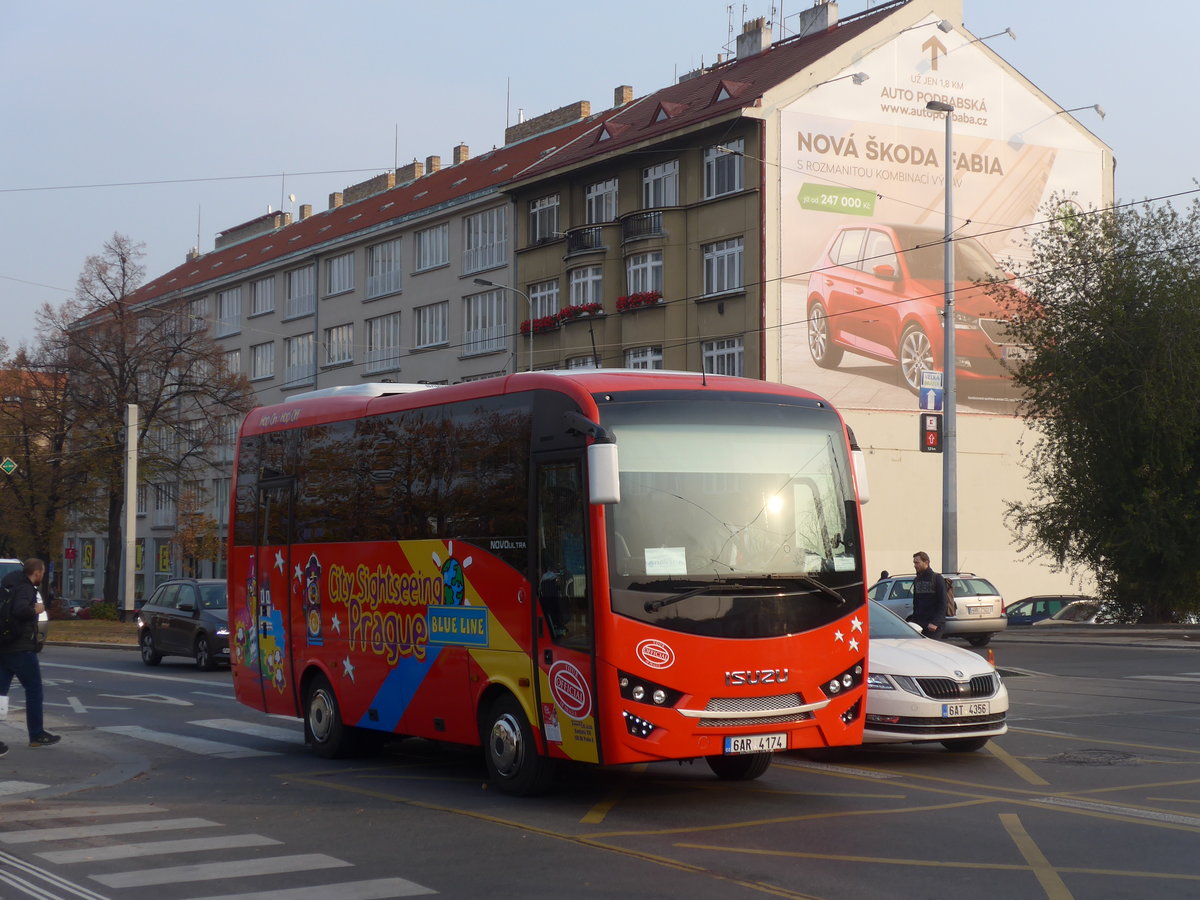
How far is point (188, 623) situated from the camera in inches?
1091

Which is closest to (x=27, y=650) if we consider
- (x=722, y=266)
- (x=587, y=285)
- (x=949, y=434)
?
(x=949, y=434)

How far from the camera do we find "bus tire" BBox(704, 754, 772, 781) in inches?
457

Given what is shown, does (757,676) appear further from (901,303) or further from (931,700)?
(901,303)

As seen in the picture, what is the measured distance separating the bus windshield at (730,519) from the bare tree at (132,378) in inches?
1802

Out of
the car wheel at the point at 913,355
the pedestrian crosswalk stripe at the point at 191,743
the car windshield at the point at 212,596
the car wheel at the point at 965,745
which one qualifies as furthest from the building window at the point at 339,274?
the car wheel at the point at 965,745

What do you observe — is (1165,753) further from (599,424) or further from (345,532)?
A: (345,532)

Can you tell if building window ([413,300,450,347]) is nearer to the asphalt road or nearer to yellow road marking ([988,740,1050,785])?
the asphalt road

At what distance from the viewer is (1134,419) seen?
34.6 metres

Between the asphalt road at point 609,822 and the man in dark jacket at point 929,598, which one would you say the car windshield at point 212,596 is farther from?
the man in dark jacket at point 929,598

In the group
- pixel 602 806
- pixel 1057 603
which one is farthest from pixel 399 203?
pixel 602 806

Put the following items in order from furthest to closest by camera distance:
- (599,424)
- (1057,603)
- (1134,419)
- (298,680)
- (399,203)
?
(399,203)
(1057,603)
(1134,419)
(298,680)
(599,424)

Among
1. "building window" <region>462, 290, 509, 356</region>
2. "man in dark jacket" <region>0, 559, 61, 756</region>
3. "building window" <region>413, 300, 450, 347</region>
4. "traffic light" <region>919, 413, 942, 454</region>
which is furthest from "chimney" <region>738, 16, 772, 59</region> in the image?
"man in dark jacket" <region>0, 559, 61, 756</region>

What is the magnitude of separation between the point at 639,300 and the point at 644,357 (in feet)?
5.93

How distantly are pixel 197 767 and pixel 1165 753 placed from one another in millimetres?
8470
